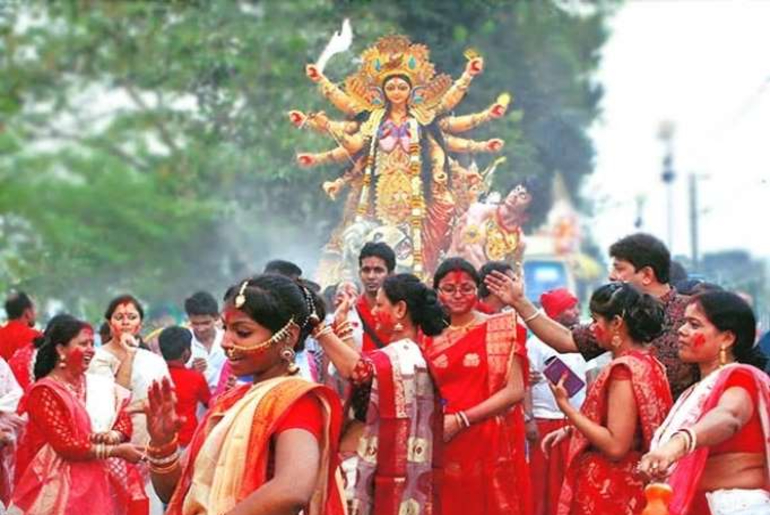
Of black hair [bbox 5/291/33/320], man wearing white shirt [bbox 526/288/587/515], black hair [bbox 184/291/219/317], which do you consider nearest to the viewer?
man wearing white shirt [bbox 526/288/587/515]

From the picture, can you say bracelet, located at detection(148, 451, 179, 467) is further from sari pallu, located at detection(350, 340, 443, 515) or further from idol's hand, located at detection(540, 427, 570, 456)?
idol's hand, located at detection(540, 427, 570, 456)

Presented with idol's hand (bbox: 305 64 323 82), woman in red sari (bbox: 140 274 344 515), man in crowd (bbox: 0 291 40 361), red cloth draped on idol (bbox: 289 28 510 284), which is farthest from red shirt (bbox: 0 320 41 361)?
woman in red sari (bbox: 140 274 344 515)

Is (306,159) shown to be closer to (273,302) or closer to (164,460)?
(273,302)

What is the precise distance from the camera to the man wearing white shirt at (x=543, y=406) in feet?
33.2

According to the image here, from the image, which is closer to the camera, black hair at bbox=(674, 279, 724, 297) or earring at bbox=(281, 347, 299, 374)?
earring at bbox=(281, 347, 299, 374)

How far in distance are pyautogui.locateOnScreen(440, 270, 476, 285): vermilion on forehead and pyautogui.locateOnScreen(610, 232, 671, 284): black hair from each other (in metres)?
0.98

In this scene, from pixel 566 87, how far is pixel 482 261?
630 inches

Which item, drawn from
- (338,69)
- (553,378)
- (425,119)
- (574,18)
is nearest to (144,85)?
(574,18)

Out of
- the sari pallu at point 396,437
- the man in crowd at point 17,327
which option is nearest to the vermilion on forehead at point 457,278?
the sari pallu at point 396,437

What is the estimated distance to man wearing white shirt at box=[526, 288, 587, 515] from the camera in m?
10.1

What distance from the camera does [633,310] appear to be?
7.52m

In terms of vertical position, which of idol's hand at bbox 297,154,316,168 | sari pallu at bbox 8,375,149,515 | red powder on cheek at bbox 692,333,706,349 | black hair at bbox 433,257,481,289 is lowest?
sari pallu at bbox 8,375,149,515

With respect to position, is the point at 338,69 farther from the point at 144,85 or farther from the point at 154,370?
the point at 144,85

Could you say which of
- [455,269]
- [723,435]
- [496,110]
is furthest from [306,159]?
[723,435]
